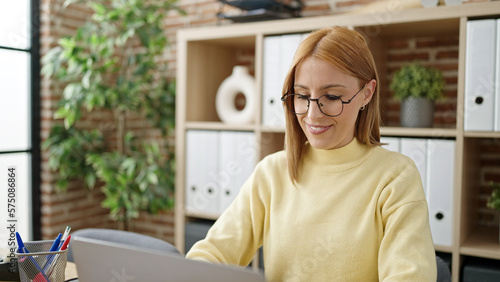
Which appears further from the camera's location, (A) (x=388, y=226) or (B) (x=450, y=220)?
(B) (x=450, y=220)

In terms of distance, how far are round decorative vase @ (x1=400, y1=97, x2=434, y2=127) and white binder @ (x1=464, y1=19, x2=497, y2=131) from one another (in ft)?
0.62

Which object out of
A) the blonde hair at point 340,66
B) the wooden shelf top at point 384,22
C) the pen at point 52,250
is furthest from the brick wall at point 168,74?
the pen at point 52,250

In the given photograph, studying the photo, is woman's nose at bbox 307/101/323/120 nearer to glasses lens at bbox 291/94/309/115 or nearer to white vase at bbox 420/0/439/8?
glasses lens at bbox 291/94/309/115

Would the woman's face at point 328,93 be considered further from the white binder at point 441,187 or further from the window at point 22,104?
the window at point 22,104

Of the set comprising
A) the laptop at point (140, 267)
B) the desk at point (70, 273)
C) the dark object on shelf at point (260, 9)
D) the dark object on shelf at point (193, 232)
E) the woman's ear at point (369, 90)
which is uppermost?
the dark object on shelf at point (260, 9)

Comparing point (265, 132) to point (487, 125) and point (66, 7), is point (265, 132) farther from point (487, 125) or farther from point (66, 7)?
point (66, 7)

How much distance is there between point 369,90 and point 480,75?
931mm

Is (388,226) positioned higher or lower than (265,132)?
lower

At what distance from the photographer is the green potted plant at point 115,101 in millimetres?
2650

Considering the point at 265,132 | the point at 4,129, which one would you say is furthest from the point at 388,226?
the point at 4,129

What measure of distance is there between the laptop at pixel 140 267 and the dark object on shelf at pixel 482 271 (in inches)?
57.1

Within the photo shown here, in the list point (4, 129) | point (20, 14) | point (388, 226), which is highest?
point (20, 14)

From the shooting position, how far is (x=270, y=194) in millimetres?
1286

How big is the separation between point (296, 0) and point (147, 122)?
1252mm
